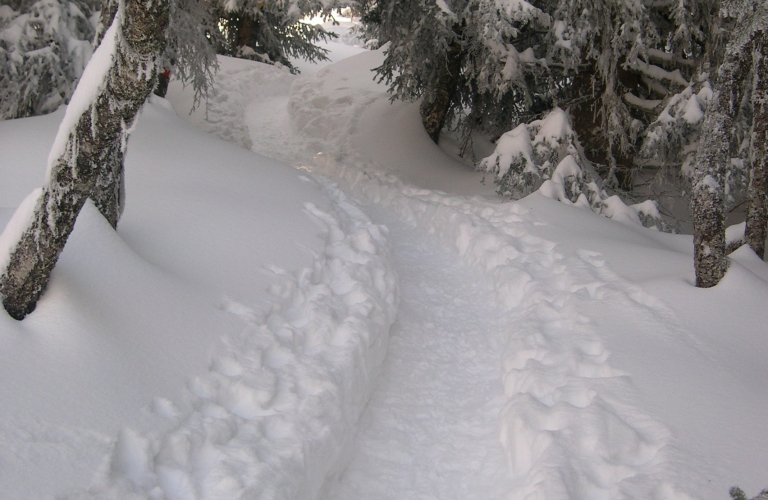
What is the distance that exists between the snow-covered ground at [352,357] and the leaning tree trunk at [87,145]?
0.76 feet

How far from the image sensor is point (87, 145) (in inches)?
124

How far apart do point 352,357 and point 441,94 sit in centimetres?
879

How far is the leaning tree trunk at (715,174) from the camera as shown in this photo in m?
5.04

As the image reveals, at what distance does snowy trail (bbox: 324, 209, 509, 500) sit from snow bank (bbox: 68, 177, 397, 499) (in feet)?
0.62

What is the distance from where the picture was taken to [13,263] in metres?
3.30

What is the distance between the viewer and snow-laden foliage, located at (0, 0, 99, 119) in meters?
7.23

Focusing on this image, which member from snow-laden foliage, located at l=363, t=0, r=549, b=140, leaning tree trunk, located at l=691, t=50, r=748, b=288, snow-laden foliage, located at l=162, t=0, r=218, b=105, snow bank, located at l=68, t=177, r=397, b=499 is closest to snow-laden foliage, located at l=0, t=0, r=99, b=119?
snow-laden foliage, located at l=162, t=0, r=218, b=105

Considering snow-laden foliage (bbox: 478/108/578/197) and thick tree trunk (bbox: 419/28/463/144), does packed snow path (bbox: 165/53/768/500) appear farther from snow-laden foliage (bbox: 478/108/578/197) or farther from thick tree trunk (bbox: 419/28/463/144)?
thick tree trunk (bbox: 419/28/463/144)

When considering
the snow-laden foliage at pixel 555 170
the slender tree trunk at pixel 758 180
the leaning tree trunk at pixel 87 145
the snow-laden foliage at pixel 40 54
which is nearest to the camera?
the leaning tree trunk at pixel 87 145

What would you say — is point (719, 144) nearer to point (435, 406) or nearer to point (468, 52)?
point (435, 406)

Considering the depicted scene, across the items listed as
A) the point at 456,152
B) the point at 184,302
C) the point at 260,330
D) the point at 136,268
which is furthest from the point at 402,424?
the point at 456,152

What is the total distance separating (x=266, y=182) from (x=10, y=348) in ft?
15.3

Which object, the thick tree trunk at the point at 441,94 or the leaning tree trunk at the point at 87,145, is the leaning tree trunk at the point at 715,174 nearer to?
the leaning tree trunk at the point at 87,145

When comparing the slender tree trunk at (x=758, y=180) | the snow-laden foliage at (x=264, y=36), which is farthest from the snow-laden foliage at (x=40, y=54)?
the snow-laden foliage at (x=264, y=36)
